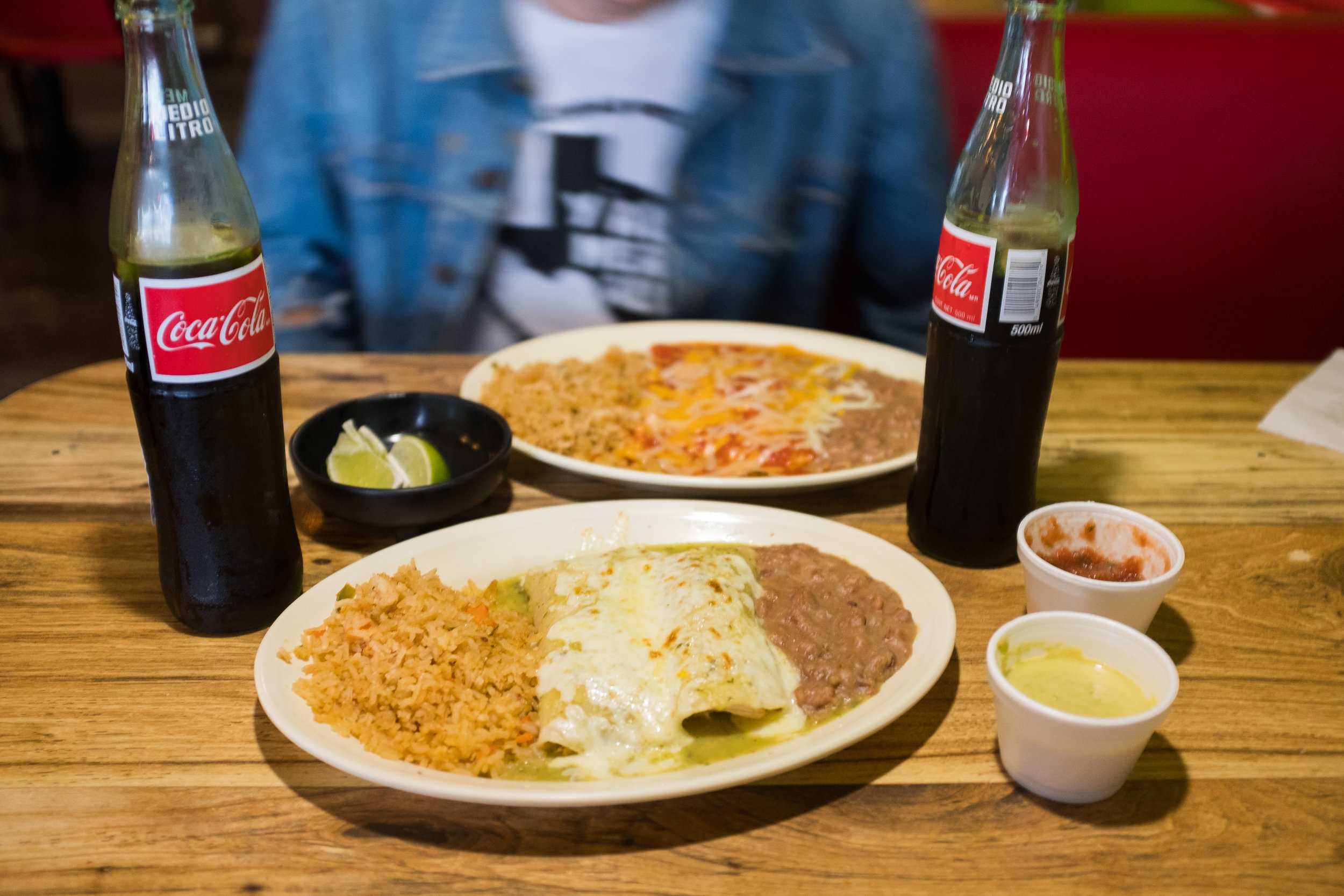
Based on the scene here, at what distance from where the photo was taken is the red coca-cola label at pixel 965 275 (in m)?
1.30

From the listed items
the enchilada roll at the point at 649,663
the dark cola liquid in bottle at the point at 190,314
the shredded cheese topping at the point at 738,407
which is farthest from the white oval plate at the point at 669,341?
the dark cola liquid in bottle at the point at 190,314

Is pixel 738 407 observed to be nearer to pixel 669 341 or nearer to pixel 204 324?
pixel 669 341

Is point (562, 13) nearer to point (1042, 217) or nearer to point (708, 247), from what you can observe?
point (708, 247)

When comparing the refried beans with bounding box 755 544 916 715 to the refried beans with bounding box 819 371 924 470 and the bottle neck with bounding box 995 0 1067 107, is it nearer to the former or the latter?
the refried beans with bounding box 819 371 924 470

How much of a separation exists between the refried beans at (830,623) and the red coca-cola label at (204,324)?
66 cm

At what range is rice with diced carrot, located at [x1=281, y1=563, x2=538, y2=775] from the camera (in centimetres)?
111

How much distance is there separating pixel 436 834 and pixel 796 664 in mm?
426

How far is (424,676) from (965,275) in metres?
0.77

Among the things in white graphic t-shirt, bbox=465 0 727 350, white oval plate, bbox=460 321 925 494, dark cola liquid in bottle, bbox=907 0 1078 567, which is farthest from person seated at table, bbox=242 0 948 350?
dark cola liquid in bottle, bbox=907 0 1078 567

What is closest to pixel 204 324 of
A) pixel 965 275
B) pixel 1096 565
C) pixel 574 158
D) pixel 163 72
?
pixel 163 72

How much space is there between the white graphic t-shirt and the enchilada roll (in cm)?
164

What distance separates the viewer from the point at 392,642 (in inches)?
47.4

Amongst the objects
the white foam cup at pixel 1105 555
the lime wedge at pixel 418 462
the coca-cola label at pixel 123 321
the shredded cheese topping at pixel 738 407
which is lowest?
the shredded cheese topping at pixel 738 407

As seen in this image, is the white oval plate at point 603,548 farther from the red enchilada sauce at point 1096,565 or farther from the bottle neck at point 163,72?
the bottle neck at point 163,72
